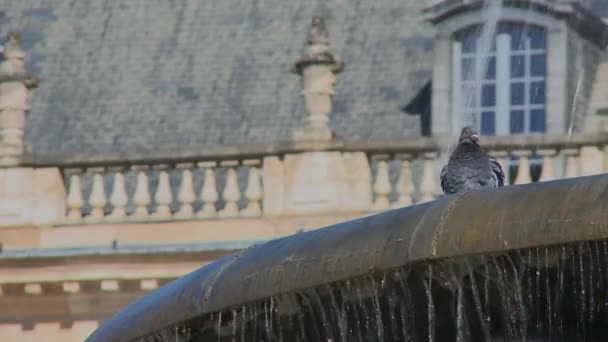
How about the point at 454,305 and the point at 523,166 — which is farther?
the point at 523,166

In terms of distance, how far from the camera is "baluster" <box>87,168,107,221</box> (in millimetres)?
27828

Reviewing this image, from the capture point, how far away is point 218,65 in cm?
3064

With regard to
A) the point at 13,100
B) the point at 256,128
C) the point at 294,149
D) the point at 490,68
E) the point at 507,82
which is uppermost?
the point at 490,68

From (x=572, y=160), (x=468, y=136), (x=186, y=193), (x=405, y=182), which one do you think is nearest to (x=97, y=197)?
(x=186, y=193)

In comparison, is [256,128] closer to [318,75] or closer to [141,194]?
[141,194]

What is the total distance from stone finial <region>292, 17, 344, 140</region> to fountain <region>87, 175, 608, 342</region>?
12134mm

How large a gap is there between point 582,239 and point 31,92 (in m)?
18.6

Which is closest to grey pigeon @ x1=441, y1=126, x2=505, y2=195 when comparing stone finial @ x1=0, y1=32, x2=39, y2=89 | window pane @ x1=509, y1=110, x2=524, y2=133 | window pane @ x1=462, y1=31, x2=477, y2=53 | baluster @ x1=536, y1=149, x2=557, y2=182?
baluster @ x1=536, y1=149, x2=557, y2=182

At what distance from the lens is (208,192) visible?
27.5 m

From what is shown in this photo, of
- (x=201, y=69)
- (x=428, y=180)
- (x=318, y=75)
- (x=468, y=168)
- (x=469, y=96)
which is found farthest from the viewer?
(x=201, y=69)

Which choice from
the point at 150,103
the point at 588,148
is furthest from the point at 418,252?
the point at 150,103

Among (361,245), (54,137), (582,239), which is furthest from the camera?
(54,137)

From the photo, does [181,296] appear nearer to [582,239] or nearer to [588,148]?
[582,239]

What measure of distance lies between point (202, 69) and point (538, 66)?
13.7 feet
